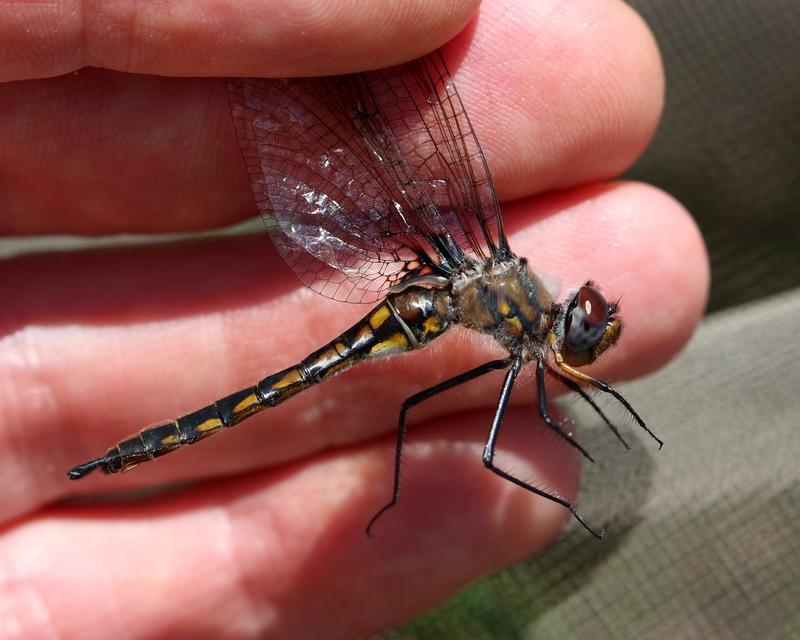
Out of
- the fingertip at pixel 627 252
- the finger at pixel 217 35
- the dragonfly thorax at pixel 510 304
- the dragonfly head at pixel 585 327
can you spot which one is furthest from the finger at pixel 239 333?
the finger at pixel 217 35

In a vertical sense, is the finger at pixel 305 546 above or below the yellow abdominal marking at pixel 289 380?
below

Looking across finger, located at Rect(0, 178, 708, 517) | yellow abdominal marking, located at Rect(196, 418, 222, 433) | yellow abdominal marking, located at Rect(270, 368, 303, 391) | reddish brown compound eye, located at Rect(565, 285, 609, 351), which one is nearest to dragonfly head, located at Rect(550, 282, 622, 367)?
reddish brown compound eye, located at Rect(565, 285, 609, 351)

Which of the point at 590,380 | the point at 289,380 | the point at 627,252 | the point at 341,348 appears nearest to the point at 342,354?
the point at 341,348

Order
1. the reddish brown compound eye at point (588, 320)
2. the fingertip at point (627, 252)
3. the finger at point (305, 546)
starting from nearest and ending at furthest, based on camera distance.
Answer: the reddish brown compound eye at point (588, 320) → the fingertip at point (627, 252) → the finger at point (305, 546)

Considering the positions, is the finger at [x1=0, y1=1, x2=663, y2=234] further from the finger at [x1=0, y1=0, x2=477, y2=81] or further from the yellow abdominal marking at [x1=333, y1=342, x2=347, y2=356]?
the yellow abdominal marking at [x1=333, y1=342, x2=347, y2=356]

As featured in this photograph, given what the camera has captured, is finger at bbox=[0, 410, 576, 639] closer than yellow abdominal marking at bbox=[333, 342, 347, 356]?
No

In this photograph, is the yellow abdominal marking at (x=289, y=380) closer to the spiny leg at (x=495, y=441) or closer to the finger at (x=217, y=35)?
the spiny leg at (x=495, y=441)
